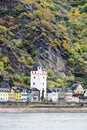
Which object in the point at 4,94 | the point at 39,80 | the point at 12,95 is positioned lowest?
the point at 12,95

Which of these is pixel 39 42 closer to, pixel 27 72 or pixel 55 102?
pixel 27 72

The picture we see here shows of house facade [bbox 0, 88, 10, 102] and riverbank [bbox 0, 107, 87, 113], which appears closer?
riverbank [bbox 0, 107, 87, 113]

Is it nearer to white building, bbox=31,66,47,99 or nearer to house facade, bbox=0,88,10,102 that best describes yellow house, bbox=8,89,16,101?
house facade, bbox=0,88,10,102

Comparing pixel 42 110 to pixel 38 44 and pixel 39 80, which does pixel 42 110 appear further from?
pixel 38 44

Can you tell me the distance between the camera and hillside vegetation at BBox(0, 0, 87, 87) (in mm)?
133125

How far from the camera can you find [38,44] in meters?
142

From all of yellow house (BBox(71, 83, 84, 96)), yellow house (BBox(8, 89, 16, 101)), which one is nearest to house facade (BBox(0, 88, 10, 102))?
yellow house (BBox(8, 89, 16, 101))

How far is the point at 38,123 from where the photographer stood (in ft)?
268

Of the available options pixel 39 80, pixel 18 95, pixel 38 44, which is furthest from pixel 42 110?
pixel 38 44

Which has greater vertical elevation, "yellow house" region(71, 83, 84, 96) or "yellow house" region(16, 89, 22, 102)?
"yellow house" region(71, 83, 84, 96)

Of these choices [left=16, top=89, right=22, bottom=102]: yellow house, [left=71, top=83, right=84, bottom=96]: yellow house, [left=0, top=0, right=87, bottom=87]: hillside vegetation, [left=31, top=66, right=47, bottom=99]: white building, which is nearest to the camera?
[left=16, top=89, right=22, bottom=102]: yellow house

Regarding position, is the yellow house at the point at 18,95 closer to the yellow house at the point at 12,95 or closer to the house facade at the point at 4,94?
the yellow house at the point at 12,95

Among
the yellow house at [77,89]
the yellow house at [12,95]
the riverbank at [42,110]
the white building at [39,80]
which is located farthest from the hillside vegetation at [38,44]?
the riverbank at [42,110]

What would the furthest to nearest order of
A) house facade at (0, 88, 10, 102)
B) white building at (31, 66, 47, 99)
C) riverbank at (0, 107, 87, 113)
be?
white building at (31, 66, 47, 99) → house facade at (0, 88, 10, 102) → riverbank at (0, 107, 87, 113)
